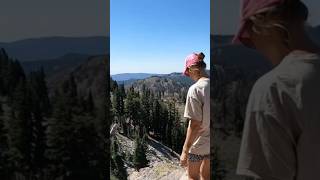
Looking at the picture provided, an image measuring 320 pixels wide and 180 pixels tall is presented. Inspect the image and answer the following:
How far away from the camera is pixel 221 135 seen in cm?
386

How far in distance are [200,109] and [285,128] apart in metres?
2.77

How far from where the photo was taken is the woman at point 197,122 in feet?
11.2

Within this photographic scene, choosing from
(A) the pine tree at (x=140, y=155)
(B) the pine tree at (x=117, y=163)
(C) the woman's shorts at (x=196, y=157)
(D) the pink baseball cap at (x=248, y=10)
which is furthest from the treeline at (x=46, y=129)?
(D) the pink baseball cap at (x=248, y=10)

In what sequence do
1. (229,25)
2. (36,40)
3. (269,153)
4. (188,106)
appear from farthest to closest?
(36,40)
(229,25)
(188,106)
(269,153)

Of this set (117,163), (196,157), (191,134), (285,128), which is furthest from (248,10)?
(117,163)

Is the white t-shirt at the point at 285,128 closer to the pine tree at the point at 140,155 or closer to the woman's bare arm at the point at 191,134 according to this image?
the woman's bare arm at the point at 191,134

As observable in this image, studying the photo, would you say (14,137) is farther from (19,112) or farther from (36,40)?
(36,40)

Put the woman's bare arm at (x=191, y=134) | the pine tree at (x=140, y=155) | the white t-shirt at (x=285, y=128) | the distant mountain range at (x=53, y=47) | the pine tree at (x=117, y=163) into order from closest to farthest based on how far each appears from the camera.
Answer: the white t-shirt at (x=285, y=128) → the woman's bare arm at (x=191, y=134) → the distant mountain range at (x=53, y=47) → the pine tree at (x=117, y=163) → the pine tree at (x=140, y=155)

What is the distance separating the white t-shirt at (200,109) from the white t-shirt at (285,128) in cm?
267

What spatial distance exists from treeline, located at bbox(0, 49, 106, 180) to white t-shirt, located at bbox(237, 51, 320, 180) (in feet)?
10.8

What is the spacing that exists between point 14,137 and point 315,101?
3.57m

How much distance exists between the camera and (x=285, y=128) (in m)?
0.69

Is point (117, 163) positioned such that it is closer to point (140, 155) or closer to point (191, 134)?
point (140, 155)

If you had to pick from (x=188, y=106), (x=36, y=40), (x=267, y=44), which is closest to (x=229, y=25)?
(x=188, y=106)
